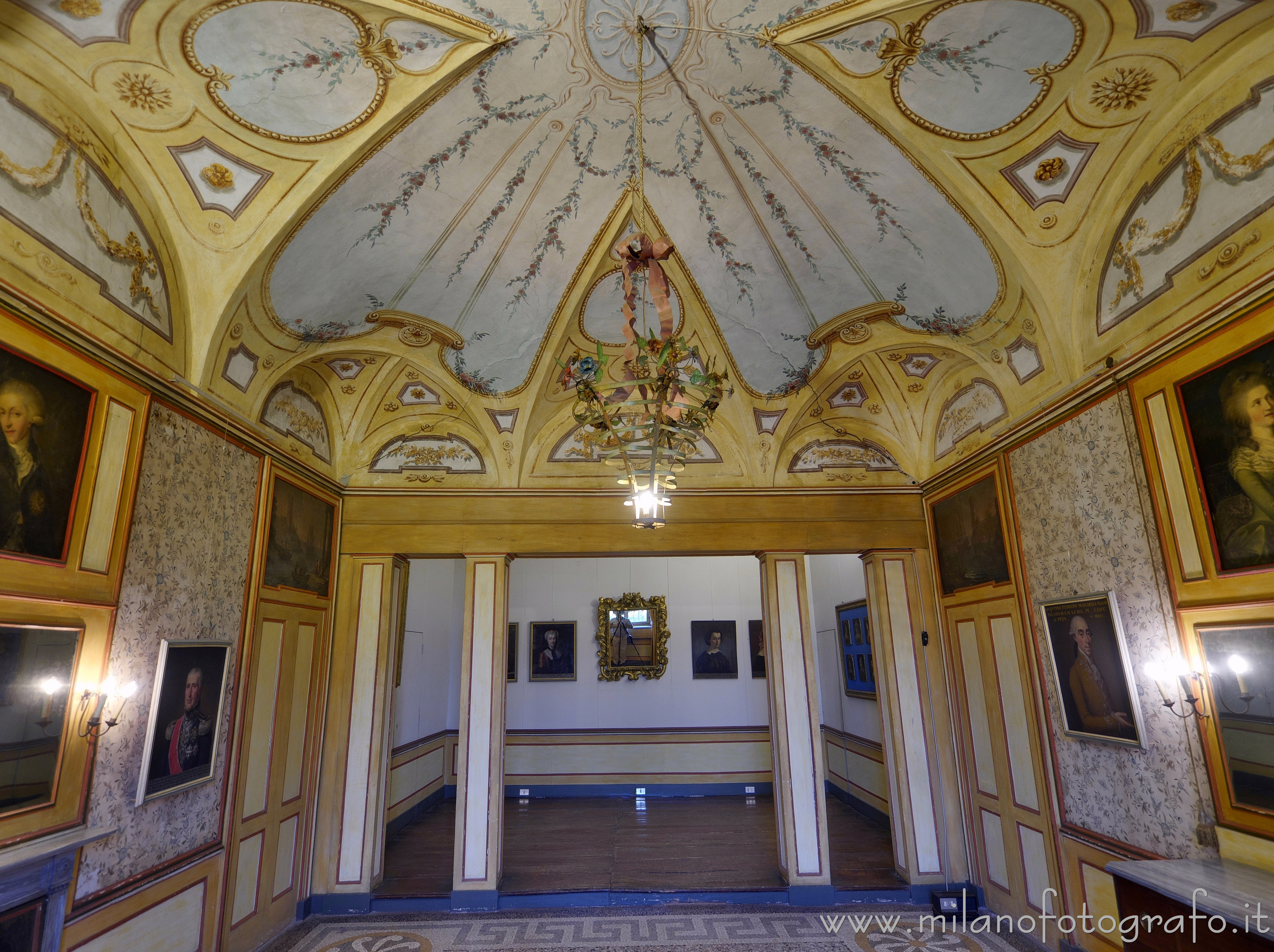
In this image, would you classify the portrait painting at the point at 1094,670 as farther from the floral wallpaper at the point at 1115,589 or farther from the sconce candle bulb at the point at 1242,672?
the sconce candle bulb at the point at 1242,672

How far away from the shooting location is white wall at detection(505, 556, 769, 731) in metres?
12.9

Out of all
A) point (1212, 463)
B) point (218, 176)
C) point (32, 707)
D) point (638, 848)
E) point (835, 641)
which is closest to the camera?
point (32, 707)

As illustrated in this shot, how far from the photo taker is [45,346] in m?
4.20

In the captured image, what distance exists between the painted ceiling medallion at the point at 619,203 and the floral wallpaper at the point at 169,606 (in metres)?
1.59

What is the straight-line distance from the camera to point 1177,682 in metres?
4.78

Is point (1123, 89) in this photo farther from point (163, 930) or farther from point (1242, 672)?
point (163, 930)

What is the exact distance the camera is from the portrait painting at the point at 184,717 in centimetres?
508

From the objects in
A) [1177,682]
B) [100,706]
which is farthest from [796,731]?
[100,706]

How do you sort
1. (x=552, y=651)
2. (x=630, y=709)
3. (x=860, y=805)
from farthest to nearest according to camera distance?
(x=552, y=651), (x=630, y=709), (x=860, y=805)

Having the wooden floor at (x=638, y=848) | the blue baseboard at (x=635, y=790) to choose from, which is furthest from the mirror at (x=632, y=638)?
the wooden floor at (x=638, y=848)

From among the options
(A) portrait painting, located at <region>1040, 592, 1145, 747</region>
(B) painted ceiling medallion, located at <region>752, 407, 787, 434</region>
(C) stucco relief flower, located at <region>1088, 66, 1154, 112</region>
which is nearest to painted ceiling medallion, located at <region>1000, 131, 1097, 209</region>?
(C) stucco relief flower, located at <region>1088, 66, 1154, 112</region>

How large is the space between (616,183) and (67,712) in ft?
18.9

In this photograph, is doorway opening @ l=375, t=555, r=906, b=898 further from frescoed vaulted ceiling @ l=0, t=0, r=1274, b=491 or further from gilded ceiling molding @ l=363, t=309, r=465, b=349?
frescoed vaulted ceiling @ l=0, t=0, r=1274, b=491

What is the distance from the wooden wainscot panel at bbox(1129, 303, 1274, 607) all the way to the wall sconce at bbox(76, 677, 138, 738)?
728 cm
